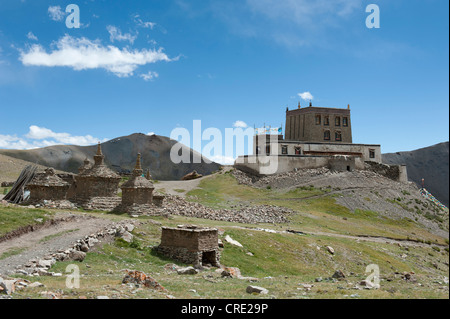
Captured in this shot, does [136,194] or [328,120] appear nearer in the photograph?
[136,194]

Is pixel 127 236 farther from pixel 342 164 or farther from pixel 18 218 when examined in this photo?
pixel 342 164

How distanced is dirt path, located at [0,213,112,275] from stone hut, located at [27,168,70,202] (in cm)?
640

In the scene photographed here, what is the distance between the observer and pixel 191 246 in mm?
18781

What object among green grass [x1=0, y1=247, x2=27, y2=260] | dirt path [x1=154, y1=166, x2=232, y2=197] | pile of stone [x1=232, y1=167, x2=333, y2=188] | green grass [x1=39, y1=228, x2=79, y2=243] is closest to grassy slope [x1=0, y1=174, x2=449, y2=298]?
dirt path [x1=154, y1=166, x2=232, y2=197]

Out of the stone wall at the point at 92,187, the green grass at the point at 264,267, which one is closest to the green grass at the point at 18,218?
the green grass at the point at 264,267

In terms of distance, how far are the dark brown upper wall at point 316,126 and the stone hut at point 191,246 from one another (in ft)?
200

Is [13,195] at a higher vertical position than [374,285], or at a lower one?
higher

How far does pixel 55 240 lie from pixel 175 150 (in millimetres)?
87637

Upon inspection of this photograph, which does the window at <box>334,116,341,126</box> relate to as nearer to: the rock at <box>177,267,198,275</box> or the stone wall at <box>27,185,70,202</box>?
the stone wall at <box>27,185,70,202</box>

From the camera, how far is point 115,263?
54.7 ft

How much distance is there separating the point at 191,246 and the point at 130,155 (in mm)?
85127

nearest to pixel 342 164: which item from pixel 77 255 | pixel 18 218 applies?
pixel 18 218
